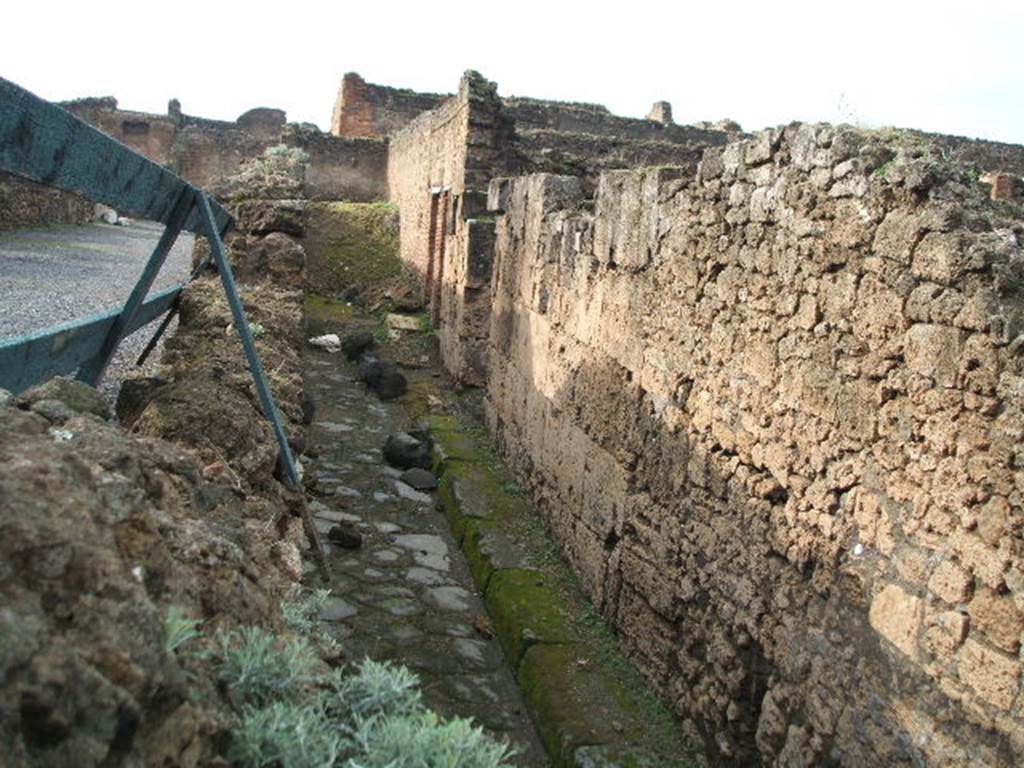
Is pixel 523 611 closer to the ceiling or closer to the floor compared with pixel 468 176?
closer to the floor

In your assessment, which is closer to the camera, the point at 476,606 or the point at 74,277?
the point at 476,606

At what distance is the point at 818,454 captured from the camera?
10.4 feet

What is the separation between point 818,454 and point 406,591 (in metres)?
3.01

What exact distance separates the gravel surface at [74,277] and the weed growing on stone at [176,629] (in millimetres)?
2263

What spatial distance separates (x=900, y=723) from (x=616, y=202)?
3450mm

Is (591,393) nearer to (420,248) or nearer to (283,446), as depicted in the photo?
(283,446)

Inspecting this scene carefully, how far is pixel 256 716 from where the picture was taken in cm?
129

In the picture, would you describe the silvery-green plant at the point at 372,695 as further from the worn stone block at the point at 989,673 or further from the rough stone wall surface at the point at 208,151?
the rough stone wall surface at the point at 208,151

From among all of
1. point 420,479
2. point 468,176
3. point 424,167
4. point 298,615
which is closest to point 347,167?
point 424,167

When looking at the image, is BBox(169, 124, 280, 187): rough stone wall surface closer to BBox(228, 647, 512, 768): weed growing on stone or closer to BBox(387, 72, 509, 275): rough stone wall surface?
BBox(387, 72, 509, 275): rough stone wall surface

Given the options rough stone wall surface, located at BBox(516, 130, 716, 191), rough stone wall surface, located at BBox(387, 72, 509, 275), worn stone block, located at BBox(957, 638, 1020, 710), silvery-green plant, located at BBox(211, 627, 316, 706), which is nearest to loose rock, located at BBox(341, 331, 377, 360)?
rough stone wall surface, located at BBox(387, 72, 509, 275)

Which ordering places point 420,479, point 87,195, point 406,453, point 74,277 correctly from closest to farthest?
point 87,195, point 420,479, point 406,453, point 74,277

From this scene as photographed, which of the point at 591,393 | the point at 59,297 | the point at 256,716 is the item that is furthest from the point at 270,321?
the point at 256,716

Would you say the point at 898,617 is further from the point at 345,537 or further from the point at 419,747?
the point at 345,537
